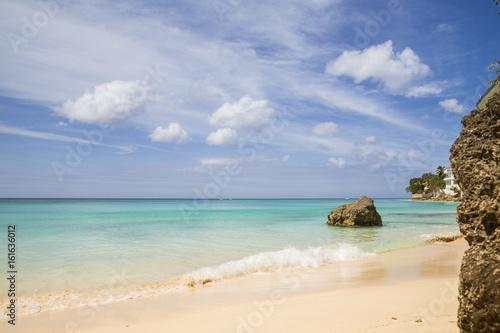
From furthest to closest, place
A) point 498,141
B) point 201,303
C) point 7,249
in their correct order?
point 7,249 → point 201,303 → point 498,141

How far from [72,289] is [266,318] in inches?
209

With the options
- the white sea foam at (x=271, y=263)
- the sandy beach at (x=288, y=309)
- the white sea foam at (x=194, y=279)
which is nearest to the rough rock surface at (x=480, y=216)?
the sandy beach at (x=288, y=309)

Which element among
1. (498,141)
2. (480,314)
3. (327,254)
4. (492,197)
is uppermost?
(498,141)

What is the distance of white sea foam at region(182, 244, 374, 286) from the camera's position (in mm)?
8219

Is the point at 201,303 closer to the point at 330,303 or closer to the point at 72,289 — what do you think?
the point at 330,303

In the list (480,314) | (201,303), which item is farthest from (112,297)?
(480,314)

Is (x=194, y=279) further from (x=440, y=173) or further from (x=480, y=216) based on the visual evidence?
(x=440, y=173)

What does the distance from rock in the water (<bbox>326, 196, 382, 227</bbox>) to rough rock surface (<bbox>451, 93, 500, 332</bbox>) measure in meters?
22.2

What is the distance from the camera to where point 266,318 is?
4.79 meters

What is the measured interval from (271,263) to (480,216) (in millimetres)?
7579

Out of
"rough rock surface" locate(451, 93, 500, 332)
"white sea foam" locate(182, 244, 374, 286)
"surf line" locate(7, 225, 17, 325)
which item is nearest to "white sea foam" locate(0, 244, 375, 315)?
"white sea foam" locate(182, 244, 374, 286)

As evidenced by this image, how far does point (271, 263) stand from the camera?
9750 millimetres

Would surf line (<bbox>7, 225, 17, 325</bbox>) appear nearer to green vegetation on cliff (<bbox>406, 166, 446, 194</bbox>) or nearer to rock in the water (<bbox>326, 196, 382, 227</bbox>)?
rock in the water (<bbox>326, 196, 382, 227</bbox>)

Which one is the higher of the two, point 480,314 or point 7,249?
point 480,314
